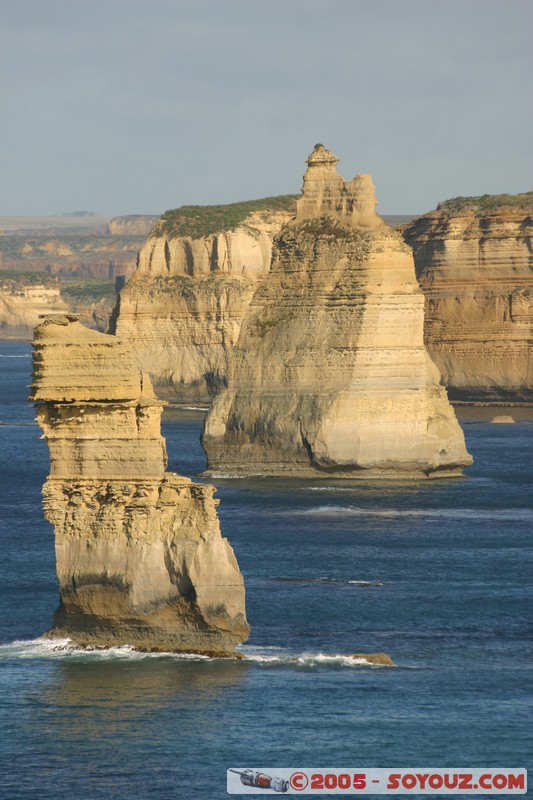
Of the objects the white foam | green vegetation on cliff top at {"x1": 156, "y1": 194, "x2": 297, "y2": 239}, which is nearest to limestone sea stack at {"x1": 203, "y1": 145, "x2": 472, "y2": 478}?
the white foam

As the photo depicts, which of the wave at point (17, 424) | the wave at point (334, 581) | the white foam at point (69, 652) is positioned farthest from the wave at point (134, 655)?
the wave at point (17, 424)

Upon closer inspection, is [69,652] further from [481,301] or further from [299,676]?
[481,301]

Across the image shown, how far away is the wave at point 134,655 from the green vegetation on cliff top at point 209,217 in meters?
136

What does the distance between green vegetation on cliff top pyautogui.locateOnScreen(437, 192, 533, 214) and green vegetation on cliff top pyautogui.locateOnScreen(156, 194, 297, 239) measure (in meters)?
14.1

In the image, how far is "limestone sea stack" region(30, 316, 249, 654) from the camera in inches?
1743

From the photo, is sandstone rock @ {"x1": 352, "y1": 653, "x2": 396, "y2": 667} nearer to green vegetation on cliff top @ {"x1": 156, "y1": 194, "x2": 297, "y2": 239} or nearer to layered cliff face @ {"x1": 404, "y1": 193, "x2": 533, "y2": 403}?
layered cliff face @ {"x1": 404, "y1": 193, "x2": 533, "y2": 403}

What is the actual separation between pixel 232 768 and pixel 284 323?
186 ft

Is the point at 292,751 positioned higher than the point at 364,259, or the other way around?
the point at 364,259

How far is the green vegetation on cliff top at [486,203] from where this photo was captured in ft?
573

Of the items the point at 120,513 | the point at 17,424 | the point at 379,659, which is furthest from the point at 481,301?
the point at 120,513

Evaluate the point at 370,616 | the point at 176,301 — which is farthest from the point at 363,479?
the point at 176,301

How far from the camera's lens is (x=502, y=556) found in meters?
66.6

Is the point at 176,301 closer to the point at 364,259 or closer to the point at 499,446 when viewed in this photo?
the point at 499,446

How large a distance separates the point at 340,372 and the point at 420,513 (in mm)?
11590
